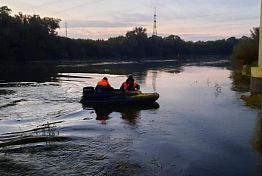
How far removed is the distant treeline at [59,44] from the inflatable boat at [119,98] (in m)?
61.6

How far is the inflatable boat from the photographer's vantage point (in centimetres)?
1956

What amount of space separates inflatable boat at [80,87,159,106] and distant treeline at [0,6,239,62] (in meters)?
61.6

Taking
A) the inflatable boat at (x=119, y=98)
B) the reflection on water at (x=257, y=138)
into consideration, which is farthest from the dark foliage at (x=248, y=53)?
the reflection on water at (x=257, y=138)

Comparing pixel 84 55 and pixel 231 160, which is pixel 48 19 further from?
pixel 231 160

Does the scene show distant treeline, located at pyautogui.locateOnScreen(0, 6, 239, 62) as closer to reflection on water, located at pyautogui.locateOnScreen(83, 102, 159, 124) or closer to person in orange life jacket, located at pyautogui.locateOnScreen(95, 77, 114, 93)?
person in orange life jacket, located at pyautogui.locateOnScreen(95, 77, 114, 93)

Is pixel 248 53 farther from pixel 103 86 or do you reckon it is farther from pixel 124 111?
pixel 124 111

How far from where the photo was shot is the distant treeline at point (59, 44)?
271ft

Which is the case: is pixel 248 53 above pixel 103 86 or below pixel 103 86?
above

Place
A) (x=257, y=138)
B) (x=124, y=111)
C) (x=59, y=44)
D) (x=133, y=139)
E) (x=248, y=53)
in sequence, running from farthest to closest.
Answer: (x=59, y=44) < (x=248, y=53) < (x=124, y=111) < (x=133, y=139) < (x=257, y=138)

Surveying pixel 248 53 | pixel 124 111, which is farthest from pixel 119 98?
pixel 248 53

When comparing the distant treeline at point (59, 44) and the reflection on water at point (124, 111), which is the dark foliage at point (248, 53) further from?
the distant treeline at point (59, 44)

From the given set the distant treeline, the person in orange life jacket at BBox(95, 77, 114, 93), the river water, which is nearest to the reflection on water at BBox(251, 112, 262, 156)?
the river water

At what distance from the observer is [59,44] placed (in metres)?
95.4

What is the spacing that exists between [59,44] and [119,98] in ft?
256
